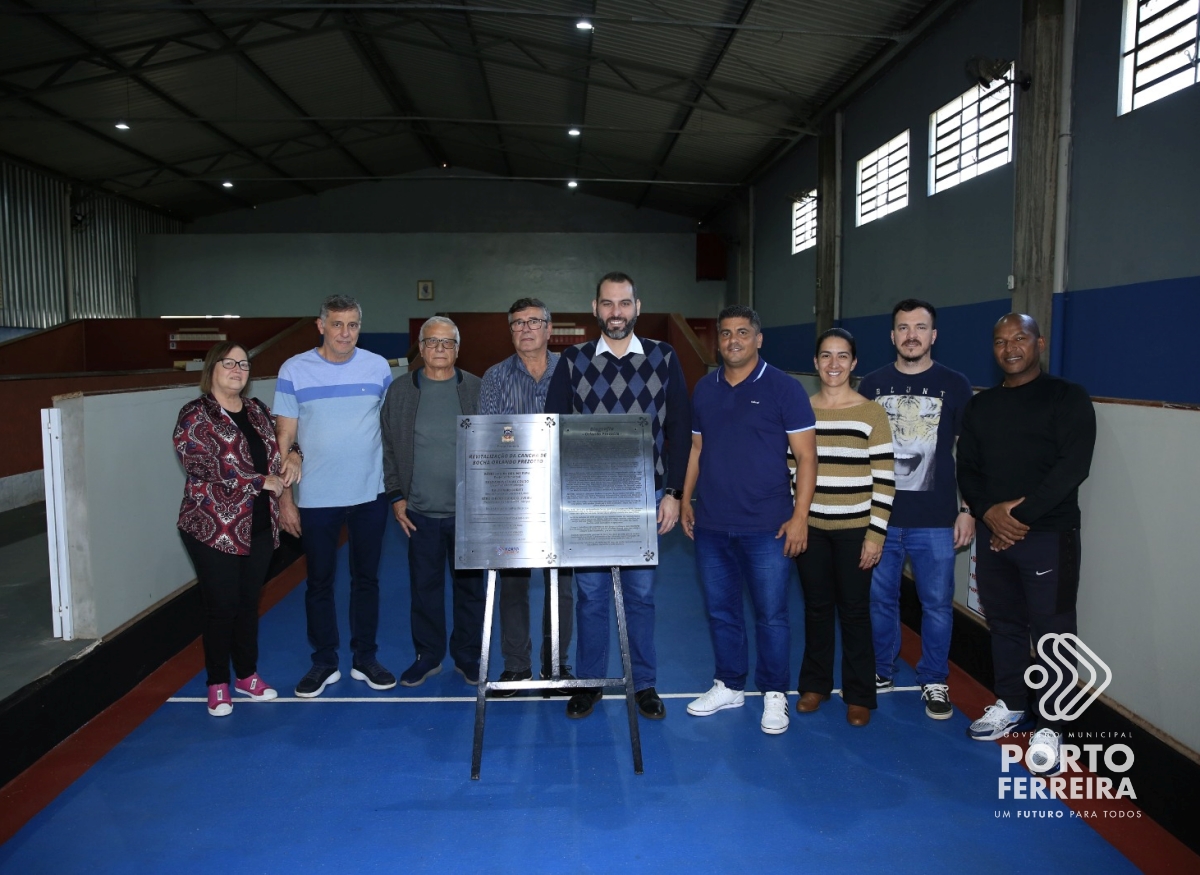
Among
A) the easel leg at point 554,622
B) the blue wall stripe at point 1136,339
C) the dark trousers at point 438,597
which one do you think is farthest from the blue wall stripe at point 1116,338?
the dark trousers at point 438,597

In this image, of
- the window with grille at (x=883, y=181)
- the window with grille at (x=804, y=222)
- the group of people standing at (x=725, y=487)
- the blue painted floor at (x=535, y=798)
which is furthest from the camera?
the window with grille at (x=804, y=222)

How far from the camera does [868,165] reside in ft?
32.9

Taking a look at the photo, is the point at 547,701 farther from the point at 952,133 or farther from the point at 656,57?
the point at 656,57

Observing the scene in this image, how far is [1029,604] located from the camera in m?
2.71

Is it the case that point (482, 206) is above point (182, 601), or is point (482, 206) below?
above

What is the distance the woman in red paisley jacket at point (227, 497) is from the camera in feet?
9.72

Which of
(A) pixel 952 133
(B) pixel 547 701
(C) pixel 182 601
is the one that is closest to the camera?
(B) pixel 547 701

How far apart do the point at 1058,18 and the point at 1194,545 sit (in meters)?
5.53

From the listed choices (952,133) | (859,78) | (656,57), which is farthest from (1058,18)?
(656,57)

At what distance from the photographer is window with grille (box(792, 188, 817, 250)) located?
12.0 m

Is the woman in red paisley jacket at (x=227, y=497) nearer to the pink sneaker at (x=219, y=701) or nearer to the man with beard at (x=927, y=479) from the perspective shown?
the pink sneaker at (x=219, y=701)

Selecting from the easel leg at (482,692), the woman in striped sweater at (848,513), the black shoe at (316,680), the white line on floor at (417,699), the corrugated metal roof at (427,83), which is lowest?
the white line on floor at (417,699)

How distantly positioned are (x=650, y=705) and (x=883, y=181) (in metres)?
8.37

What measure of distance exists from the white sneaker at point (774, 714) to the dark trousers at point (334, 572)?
168 centimetres
